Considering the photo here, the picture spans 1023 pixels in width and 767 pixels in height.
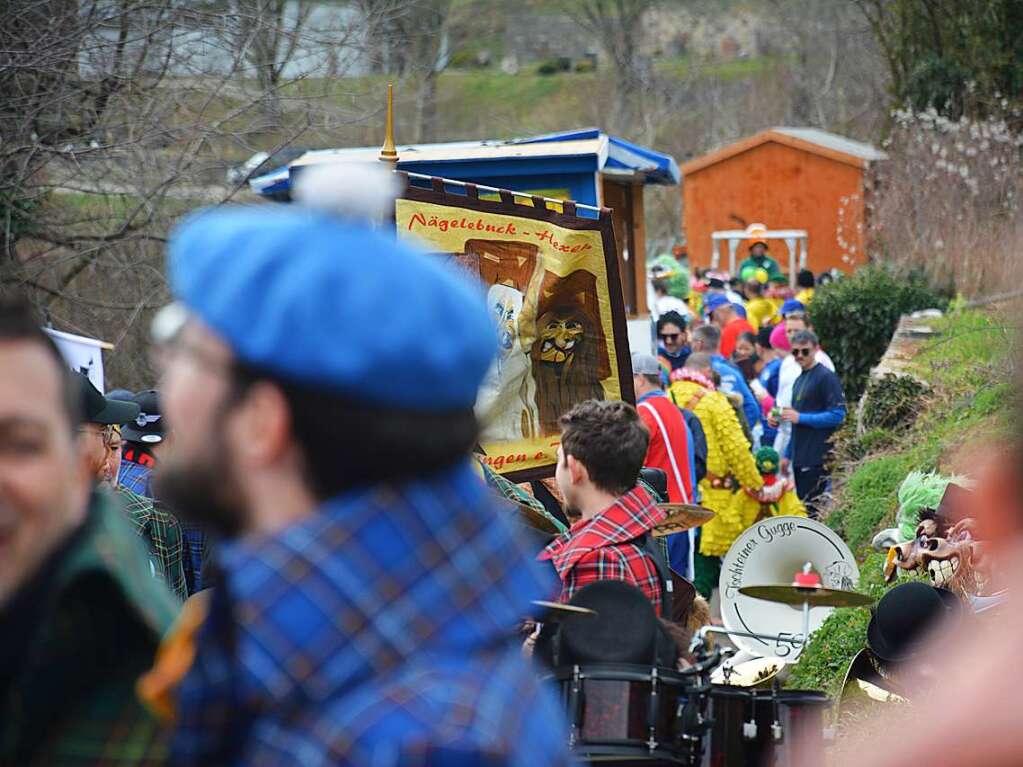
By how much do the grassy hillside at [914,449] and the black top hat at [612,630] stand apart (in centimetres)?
284

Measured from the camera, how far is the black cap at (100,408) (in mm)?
4219

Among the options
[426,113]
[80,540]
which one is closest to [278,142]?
[80,540]

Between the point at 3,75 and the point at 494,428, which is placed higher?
the point at 3,75

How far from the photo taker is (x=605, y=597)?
11.7 feet

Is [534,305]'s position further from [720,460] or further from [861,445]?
[861,445]

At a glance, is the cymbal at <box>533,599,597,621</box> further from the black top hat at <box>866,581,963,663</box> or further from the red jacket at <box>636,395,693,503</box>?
the red jacket at <box>636,395,693,503</box>

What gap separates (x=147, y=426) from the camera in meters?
6.06

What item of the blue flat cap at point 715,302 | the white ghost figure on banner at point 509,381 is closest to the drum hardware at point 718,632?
the white ghost figure on banner at point 509,381

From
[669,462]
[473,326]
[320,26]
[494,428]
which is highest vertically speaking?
[320,26]

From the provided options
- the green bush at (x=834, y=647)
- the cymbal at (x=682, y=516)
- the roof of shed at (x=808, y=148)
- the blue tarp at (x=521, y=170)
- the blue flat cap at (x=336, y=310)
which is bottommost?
the green bush at (x=834, y=647)

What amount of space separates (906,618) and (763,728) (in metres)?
0.78

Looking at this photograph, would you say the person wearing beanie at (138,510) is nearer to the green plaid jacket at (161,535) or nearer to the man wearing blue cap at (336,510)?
the green plaid jacket at (161,535)

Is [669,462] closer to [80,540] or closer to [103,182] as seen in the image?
[103,182]

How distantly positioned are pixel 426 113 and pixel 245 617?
25931 mm
